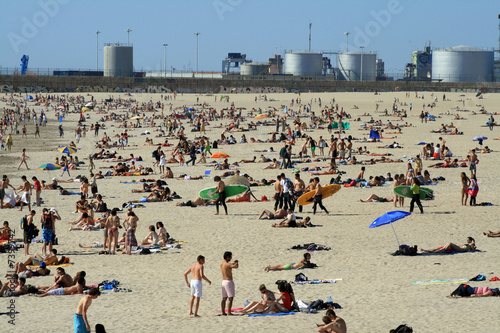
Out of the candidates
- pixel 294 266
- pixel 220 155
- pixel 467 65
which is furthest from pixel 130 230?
pixel 467 65

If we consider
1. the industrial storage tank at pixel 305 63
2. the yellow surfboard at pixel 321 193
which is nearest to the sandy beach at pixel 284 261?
the yellow surfboard at pixel 321 193

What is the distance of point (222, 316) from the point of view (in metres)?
9.54

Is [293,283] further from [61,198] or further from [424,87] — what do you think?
[424,87]

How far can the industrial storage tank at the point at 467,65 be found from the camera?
3735 inches

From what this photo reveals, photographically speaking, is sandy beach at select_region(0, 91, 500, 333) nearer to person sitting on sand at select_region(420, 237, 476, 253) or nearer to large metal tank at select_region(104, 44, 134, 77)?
person sitting on sand at select_region(420, 237, 476, 253)

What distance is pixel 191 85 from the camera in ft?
268

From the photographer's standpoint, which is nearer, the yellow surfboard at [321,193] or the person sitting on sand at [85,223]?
the person sitting on sand at [85,223]

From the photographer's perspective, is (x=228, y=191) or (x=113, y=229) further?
(x=228, y=191)

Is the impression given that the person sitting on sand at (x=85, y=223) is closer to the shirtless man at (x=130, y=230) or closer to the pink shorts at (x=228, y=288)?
the shirtless man at (x=130, y=230)

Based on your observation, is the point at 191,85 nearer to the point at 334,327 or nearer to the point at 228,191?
the point at 228,191

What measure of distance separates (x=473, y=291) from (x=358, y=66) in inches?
3755

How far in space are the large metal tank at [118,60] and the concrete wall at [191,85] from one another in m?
20.7

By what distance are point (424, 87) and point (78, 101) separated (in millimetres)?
40684

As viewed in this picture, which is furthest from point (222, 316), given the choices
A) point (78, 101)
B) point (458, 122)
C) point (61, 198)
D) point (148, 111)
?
point (78, 101)
